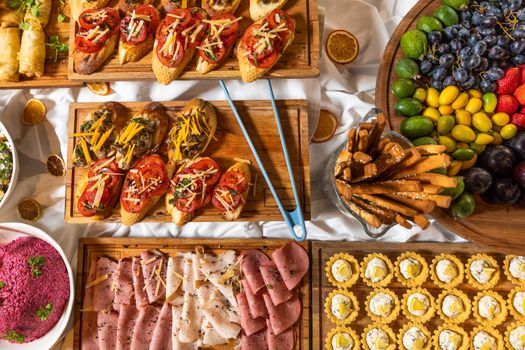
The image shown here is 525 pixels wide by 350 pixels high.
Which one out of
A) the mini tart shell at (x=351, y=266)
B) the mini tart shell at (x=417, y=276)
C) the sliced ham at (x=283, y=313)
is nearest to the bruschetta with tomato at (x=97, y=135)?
the sliced ham at (x=283, y=313)

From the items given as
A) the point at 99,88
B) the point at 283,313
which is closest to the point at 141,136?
the point at 99,88

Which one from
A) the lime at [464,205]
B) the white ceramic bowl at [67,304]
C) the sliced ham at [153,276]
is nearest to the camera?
the lime at [464,205]

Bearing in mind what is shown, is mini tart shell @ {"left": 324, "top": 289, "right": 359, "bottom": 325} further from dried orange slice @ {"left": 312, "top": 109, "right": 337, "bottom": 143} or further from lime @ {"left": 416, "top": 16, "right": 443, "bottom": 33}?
lime @ {"left": 416, "top": 16, "right": 443, "bottom": 33}

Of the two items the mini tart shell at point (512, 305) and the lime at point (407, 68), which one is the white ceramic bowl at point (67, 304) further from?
the mini tart shell at point (512, 305)

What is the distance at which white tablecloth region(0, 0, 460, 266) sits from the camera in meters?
1.93

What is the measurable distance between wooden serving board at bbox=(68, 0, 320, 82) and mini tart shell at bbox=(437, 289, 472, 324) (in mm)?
1057

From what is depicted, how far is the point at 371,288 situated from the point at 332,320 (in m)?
0.22

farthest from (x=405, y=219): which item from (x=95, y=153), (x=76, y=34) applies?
(x=76, y=34)

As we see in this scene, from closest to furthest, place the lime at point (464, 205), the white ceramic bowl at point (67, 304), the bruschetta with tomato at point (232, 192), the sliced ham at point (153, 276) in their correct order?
the lime at point (464, 205) < the bruschetta with tomato at point (232, 192) < the white ceramic bowl at point (67, 304) < the sliced ham at point (153, 276)

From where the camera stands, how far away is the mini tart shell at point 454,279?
1871 millimetres

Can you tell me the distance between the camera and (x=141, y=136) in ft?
5.68

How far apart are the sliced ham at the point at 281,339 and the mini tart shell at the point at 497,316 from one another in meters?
0.76

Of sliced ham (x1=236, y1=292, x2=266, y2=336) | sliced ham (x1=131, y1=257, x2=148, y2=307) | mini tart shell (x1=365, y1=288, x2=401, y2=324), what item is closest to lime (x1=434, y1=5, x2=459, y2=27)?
mini tart shell (x1=365, y1=288, x2=401, y2=324)

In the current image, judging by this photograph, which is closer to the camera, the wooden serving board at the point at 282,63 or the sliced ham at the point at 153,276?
the wooden serving board at the point at 282,63
